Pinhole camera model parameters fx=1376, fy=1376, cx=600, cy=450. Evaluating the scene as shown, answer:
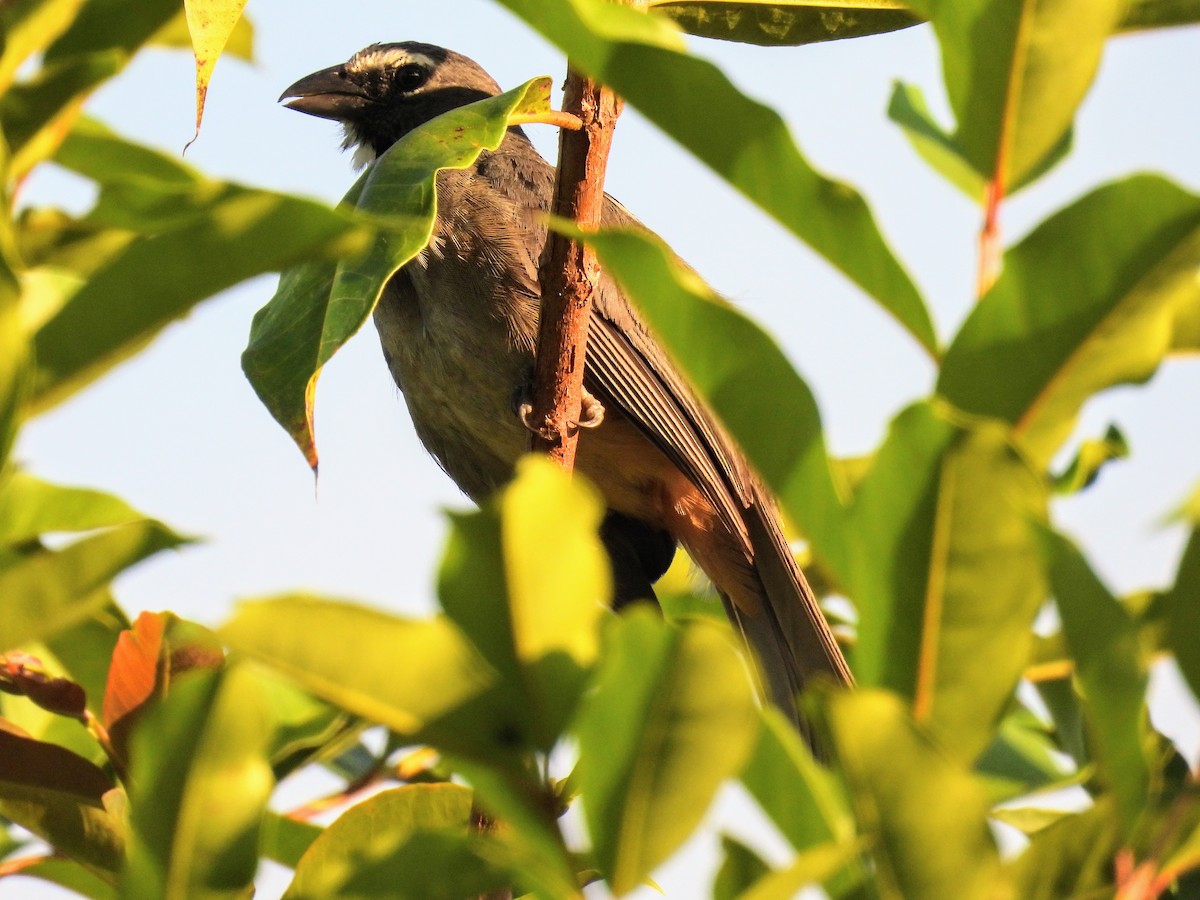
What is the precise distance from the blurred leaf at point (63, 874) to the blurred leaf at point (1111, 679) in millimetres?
1254

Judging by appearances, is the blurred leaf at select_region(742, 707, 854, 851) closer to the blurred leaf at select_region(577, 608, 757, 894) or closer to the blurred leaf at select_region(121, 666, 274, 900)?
the blurred leaf at select_region(577, 608, 757, 894)

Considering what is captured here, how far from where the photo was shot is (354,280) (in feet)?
5.48

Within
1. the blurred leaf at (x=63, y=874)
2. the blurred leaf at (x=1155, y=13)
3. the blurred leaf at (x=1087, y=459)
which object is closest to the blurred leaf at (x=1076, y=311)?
the blurred leaf at (x=1155, y=13)

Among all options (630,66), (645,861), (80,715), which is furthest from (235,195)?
(80,715)

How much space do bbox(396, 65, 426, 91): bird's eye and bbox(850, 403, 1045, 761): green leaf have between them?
4.63m

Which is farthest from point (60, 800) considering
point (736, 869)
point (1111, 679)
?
point (1111, 679)

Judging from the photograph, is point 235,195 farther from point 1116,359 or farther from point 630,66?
point 1116,359

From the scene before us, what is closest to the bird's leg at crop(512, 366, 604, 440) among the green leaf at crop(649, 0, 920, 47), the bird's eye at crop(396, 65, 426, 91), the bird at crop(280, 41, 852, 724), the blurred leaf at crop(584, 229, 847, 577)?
the bird at crop(280, 41, 852, 724)

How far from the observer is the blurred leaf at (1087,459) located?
2.70 m

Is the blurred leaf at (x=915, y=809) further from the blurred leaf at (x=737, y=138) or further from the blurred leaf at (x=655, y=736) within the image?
the blurred leaf at (x=737, y=138)

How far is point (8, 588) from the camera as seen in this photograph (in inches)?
45.5

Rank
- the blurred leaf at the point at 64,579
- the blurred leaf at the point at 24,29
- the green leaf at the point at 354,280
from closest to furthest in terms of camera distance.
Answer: the blurred leaf at the point at 64,579
the blurred leaf at the point at 24,29
the green leaf at the point at 354,280

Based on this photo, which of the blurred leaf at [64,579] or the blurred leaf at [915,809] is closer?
the blurred leaf at [915,809]

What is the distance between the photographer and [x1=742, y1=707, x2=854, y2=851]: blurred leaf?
0.94 m
